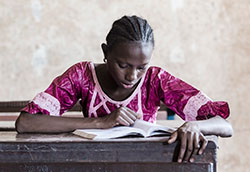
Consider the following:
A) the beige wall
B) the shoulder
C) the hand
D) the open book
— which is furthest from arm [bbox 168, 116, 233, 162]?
the beige wall

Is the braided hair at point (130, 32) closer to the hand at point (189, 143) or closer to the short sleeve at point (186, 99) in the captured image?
the short sleeve at point (186, 99)

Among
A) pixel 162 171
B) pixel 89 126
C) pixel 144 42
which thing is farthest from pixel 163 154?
pixel 144 42

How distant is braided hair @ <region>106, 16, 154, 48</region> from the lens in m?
1.79

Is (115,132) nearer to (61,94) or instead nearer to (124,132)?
(124,132)

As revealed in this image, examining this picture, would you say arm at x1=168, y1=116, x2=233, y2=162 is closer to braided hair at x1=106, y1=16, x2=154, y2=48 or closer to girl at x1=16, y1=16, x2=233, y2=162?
girl at x1=16, y1=16, x2=233, y2=162

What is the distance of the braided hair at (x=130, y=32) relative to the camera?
179 centimetres

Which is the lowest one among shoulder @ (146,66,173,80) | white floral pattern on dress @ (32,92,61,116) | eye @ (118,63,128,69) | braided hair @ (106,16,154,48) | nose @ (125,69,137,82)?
white floral pattern on dress @ (32,92,61,116)

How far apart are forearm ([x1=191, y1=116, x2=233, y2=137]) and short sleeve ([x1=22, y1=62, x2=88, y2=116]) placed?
59 centimetres

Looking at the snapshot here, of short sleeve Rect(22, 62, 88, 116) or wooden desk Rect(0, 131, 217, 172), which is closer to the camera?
wooden desk Rect(0, 131, 217, 172)

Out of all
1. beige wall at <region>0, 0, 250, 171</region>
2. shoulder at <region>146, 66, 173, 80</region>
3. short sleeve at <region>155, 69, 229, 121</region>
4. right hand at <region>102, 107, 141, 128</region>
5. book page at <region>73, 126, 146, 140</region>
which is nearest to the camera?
book page at <region>73, 126, 146, 140</region>

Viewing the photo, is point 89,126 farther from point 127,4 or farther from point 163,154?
point 127,4

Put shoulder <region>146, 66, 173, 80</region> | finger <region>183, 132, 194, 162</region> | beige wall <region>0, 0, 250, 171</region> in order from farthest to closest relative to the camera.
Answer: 1. beige wall <region>0, 0, 250, 171</region>
2. shoulder <region>146, 66, 173, 80</region>
3. finger <region>183, 132, 194, 162</region>

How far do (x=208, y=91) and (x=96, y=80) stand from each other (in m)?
2.86

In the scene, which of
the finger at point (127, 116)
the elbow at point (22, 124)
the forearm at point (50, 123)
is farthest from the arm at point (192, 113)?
the elbow at point (22, 124)
